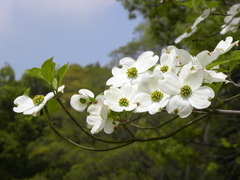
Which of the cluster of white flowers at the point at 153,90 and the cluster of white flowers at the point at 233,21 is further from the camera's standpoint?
the cluster of white flowers at the point at 233,21

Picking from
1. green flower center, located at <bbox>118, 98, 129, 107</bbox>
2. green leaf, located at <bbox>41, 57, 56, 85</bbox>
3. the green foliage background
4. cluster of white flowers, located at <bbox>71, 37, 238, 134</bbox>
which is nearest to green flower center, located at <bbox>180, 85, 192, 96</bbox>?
cluster of white flowers, located at <bbox>71, 37, 238, 134</bbox>

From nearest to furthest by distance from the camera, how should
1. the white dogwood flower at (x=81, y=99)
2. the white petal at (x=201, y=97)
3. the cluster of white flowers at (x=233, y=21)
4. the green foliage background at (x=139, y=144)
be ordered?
the white petal at (x=201, y=97), the white dogwood flower at (x=81, y=99), the cluster of white flowers at (x=233, y=21), the green foliage background at (x=139, y=144)

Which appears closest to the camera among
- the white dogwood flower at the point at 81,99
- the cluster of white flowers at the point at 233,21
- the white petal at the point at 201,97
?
the white petal at the point at 201,97

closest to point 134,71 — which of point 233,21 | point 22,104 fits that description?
point 22,104

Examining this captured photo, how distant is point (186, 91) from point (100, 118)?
7.0 inches

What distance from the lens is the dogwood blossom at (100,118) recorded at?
542 millimetres

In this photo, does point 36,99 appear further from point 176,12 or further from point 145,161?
point 145,161

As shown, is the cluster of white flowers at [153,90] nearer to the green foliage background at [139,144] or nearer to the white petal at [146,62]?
the white petal at [146,62]

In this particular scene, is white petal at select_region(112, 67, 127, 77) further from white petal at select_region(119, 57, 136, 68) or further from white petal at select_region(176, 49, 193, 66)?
white petal at select_region(176, 49, 193, 66)

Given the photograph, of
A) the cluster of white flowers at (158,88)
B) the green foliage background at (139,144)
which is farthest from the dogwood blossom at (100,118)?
the green foliage background at (139,144)

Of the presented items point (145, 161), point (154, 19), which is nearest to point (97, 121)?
point (154, 19)

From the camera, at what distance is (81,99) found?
59cm

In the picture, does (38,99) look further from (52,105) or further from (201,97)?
(201,97)

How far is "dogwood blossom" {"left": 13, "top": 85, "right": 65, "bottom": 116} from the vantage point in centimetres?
56
